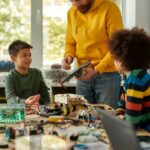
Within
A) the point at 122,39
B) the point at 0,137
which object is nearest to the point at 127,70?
the point at 122,39

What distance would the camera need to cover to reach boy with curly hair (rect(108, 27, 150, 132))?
5.71 ft

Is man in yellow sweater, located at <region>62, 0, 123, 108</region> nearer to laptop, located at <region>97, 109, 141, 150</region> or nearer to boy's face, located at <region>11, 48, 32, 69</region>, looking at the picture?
boy's face, located at <region>11, 48, 32, 69</region>

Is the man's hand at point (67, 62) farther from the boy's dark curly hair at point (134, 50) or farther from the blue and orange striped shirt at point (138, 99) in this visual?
the blue and orange striped shirt at point (138, 99)

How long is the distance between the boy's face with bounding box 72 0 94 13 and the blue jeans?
1.81 feet

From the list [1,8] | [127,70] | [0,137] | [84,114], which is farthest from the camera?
[1,8]

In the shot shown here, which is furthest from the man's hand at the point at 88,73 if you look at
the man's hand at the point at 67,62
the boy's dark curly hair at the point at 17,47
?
the boy's dark curly hair at the point at 17,47

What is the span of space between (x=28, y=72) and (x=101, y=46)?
630mm

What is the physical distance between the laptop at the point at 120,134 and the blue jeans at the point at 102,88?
145cm

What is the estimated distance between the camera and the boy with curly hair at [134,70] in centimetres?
174

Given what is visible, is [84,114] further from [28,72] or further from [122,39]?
[28,72]

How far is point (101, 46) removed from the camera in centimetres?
277

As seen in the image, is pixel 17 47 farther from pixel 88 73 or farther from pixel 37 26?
pixel 37 26

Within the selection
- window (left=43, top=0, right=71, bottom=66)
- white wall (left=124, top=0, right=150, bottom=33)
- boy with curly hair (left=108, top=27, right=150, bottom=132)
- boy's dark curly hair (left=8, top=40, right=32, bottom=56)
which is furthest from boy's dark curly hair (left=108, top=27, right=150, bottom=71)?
window (left=43, top=0, right=71, bottom=66)

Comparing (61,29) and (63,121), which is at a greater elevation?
(61,29)
